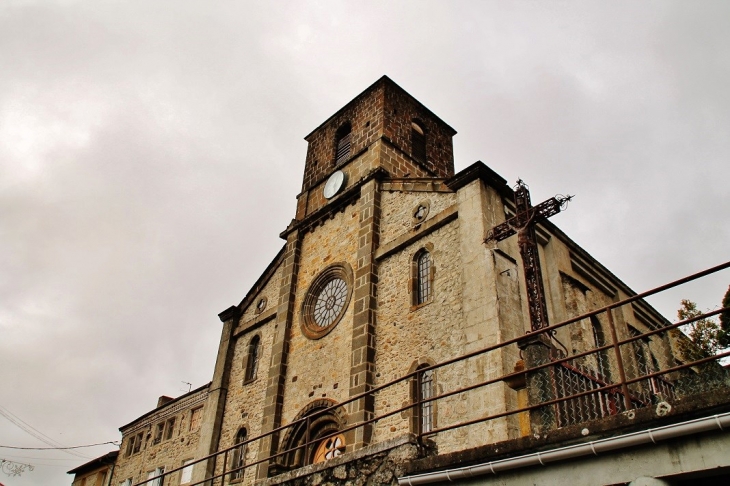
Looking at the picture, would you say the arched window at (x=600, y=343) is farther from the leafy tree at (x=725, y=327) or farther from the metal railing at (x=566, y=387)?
the leafy tree at (x=725, y=327)

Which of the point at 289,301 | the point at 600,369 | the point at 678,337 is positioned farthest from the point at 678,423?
the point at 678,337

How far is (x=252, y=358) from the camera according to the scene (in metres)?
19.5

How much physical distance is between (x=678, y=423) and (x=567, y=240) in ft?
40.5

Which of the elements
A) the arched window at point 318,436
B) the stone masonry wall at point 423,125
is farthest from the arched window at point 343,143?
the arched window at point 318,436

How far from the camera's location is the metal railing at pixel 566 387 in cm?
571

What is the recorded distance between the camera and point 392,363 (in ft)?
45.9

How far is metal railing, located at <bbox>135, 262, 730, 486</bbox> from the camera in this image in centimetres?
571

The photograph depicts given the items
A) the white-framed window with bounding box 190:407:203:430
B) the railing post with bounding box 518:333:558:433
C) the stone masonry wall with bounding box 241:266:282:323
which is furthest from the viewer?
the white-framed window with bounding box 190:407:203:430

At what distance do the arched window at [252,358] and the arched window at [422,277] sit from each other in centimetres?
699

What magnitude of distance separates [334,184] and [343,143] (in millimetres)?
2392

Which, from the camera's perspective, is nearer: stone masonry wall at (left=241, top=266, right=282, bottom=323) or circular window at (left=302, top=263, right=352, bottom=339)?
circular window at (left=302, top=263, right=352, bottom=339)

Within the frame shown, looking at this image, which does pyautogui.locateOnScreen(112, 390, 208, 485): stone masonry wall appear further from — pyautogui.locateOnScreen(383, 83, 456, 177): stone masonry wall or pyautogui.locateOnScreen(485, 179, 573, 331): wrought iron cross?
pyautogui.locateOnScreen(485, 179, 573, 331): wrought iron cross

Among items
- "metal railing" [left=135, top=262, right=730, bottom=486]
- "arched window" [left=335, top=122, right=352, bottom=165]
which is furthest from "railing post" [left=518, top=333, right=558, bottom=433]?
"arched window" [left=335, top=122, right=352, bottom=165]

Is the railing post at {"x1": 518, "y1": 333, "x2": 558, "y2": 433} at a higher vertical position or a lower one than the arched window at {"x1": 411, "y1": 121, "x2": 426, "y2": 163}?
lower
